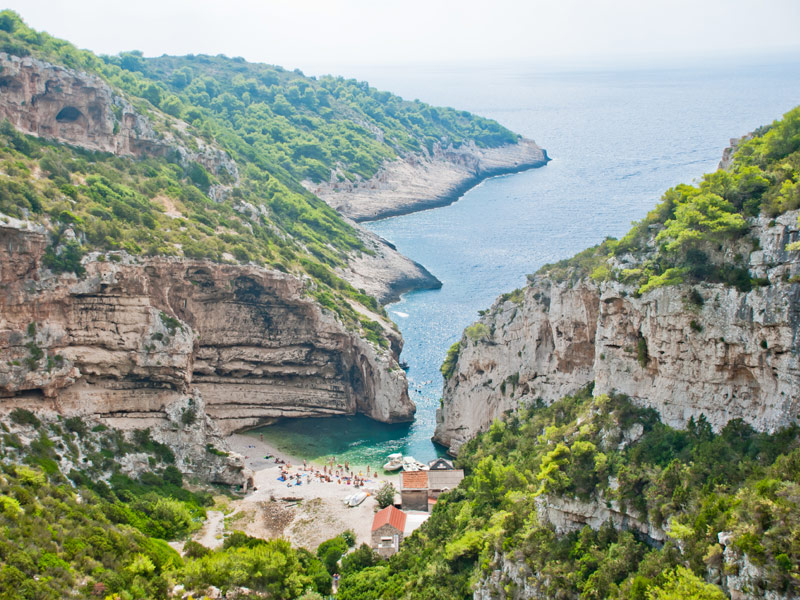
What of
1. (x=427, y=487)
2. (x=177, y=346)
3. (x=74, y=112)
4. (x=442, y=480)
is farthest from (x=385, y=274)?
(x=427, y=487)

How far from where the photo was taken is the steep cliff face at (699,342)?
3334 cm

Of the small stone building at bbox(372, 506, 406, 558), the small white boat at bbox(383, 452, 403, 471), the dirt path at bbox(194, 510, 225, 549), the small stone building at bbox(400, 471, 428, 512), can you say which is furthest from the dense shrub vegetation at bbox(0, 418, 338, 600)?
the small white boat at bbox(383, 452, 403, 471)

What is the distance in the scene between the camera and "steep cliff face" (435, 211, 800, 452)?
109 feet

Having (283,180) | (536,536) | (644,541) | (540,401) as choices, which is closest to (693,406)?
(644,541)

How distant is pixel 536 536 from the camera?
126ft

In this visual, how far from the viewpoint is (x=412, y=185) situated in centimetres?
17325

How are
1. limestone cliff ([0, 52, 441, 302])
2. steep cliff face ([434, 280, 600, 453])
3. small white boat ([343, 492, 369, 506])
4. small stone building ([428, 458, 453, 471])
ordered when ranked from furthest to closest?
limestone cliff ([0, 52, 441, 302]) → small stone building ([428, 458, 453, 471]) → small white boat ([343, 492, 369, 506]) → steep cliff face ([434, 280, 600, 453])

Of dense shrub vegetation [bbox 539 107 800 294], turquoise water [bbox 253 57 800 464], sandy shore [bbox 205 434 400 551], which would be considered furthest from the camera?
turquoise water [bbox 253 57 800 464]

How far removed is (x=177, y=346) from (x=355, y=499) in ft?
59.9

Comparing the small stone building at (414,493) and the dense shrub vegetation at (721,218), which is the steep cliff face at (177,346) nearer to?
the small stone building at (414,493)

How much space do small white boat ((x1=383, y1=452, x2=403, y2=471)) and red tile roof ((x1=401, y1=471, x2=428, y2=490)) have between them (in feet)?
24.0

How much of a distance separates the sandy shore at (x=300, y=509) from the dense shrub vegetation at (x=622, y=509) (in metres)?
7.49

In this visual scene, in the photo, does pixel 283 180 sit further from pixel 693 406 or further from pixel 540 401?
pixel 693 406

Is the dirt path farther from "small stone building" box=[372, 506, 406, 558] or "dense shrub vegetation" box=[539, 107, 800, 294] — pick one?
"dense shrub vegetation" box=[539, 107, 800, 294]
